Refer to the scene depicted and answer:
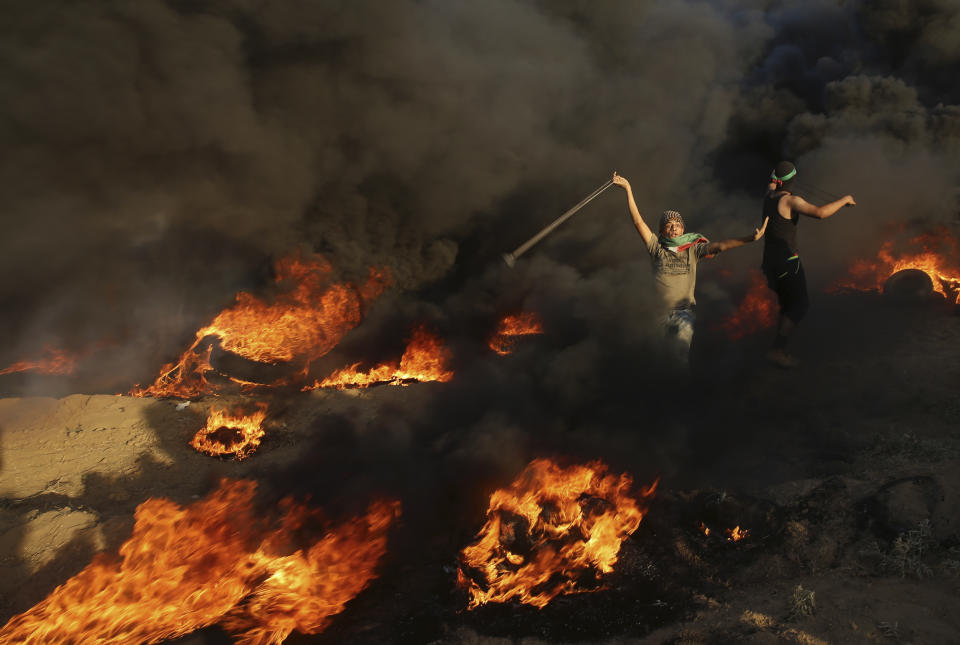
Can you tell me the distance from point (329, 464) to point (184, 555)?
5.55ft

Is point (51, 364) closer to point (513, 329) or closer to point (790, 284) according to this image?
point (513, 329)

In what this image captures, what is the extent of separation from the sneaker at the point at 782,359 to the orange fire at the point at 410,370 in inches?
187

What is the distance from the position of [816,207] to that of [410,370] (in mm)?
6414

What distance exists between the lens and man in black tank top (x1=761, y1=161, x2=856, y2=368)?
5496mm

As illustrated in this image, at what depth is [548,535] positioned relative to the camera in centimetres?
439

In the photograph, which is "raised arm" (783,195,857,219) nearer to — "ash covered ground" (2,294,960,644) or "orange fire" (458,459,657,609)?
"ash covered ground" (2,294,960,644)

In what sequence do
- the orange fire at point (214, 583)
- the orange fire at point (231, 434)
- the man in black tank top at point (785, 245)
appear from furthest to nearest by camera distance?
the orange fire at point (231, 434) → the man in black tank top at point (785, 245) → the orange fire at point (214, 583)

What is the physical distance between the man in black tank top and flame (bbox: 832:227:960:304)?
122 inches

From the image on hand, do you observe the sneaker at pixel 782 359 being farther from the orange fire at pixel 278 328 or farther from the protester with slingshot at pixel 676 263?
the orange fire at pixel 278 328

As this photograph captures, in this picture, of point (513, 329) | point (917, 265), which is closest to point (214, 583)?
point (513, 329)

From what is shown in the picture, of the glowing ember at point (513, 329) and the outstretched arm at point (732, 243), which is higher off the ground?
the outstretched arm at point (732, 243)

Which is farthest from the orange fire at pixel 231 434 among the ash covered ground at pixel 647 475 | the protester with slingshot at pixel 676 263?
the protester with slingshot at pixel 676 263

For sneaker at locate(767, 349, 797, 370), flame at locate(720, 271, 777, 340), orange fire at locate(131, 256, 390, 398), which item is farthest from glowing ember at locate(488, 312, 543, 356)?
sneaker at locate(767, 349, 797, 370)

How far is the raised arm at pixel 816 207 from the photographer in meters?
4.87
